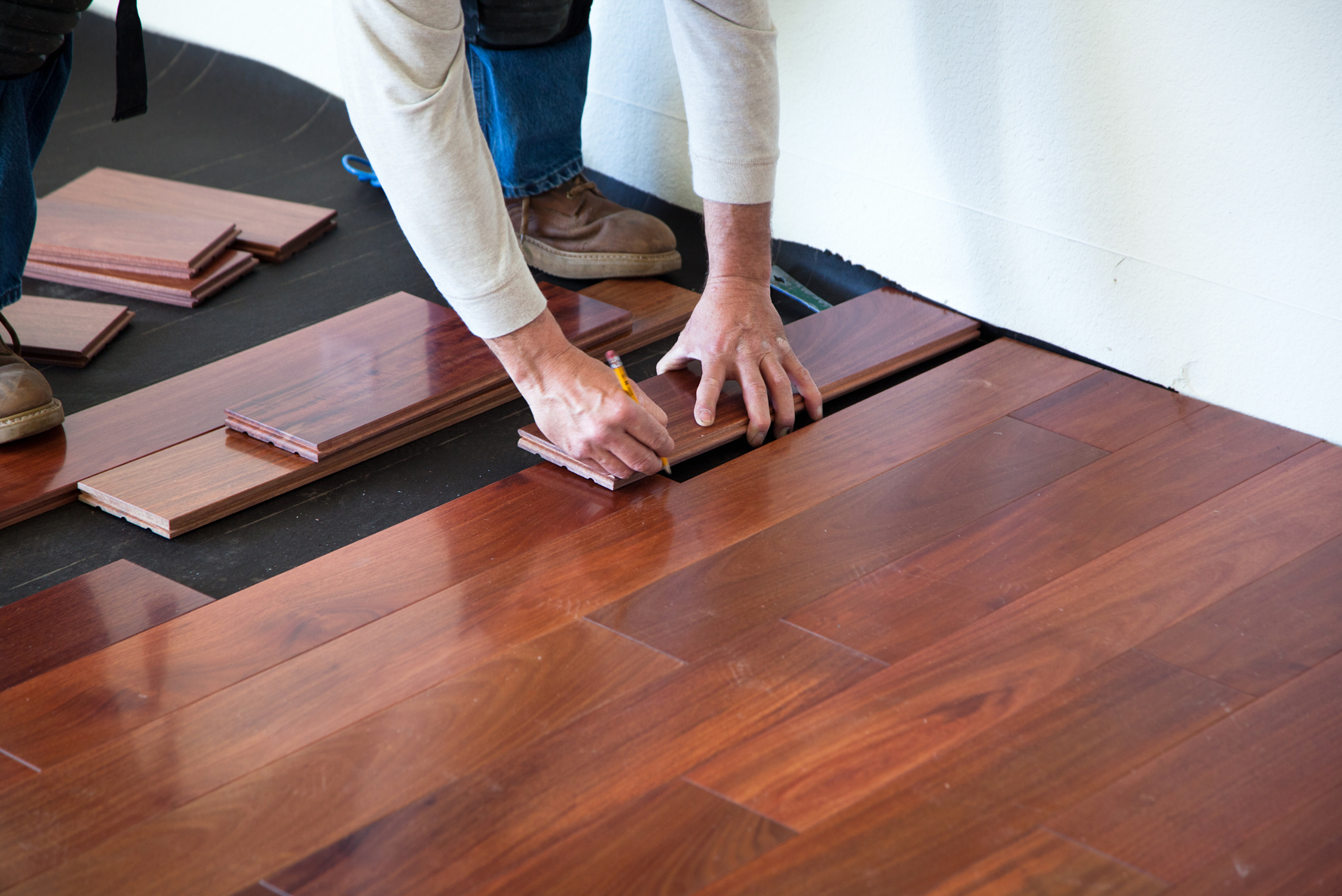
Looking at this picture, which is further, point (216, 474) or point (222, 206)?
point (222, 206)

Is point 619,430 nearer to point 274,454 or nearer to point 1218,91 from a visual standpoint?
point 274,454

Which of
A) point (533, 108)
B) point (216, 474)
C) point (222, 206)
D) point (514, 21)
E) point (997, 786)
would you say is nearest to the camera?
point (997, 786)

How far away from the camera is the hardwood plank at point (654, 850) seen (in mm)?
1110

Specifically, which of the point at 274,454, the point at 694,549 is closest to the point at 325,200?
the point at 274,454

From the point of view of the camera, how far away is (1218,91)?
1.77m

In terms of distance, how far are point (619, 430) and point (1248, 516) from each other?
0.86 meters

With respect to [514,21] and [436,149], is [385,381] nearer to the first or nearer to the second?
[436,149]

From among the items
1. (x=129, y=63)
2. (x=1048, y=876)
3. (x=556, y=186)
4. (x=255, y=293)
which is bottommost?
(x=255, y=293)

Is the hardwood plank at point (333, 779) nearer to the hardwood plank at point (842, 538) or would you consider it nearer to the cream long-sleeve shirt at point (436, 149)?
the hardwood plank at point (842, 538)

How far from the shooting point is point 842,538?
1633mm

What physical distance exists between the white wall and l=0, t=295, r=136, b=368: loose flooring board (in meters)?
Result: 1.41

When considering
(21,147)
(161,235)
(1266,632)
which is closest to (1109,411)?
(1266,632)

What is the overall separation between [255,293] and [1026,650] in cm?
187

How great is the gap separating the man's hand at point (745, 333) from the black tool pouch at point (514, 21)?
0.68m
